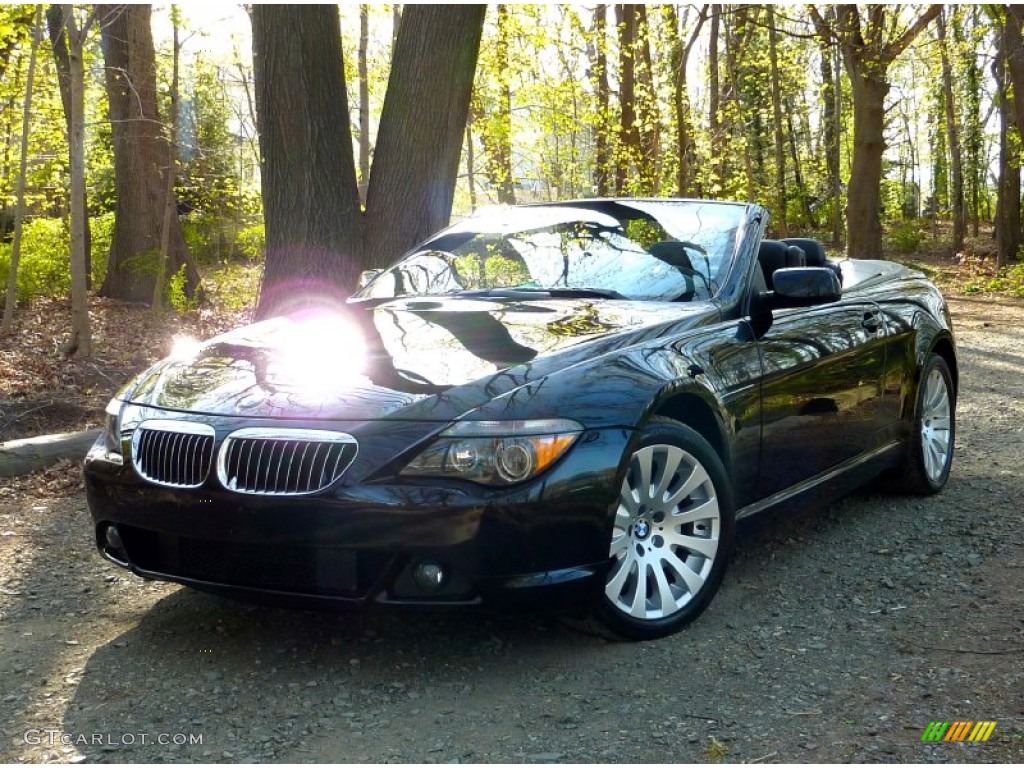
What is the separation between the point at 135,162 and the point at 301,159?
8.72m

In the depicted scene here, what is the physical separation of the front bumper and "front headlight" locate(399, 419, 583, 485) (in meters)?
0.04

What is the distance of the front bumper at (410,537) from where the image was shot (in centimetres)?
338

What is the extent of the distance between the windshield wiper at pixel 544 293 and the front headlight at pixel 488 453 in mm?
1315

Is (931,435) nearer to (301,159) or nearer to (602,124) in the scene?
(301,159)

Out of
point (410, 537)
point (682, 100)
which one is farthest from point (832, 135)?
point (410, 537)

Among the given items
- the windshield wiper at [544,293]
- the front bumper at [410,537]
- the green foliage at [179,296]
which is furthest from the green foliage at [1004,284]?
the front bumper at [410,537]

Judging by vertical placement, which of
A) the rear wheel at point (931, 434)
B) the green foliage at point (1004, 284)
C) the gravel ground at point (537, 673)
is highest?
the green foliage at point (1004, 284)

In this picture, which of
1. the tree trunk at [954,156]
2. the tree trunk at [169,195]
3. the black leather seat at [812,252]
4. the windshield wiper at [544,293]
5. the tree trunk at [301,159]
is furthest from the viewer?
the tree trunk at [954,156]

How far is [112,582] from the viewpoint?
4855 millimetres

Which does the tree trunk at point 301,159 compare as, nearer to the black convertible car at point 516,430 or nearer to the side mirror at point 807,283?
the black convertible car at point 516,430

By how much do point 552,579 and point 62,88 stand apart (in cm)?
1465

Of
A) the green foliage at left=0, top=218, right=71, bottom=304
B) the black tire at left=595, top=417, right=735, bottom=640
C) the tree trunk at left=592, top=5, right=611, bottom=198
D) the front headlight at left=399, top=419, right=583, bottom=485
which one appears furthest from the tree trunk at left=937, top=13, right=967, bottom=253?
the front headlight at left=399, top=419, right=583, bottom=485

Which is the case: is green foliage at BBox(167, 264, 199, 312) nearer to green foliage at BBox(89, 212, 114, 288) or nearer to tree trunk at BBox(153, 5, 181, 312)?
tree trunk at BBox(153, 5, 181, 312)

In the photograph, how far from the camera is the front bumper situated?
338cm
